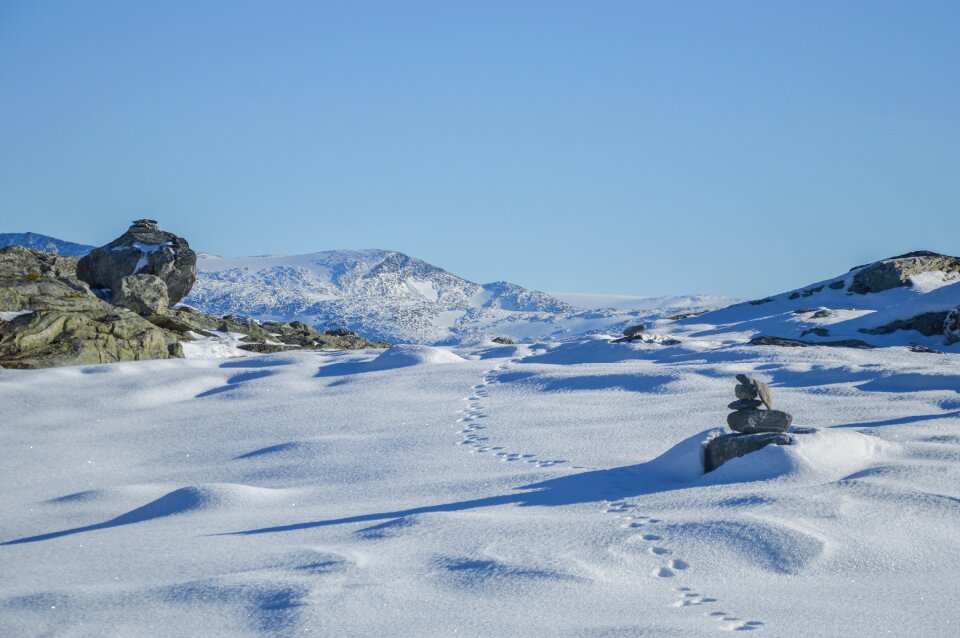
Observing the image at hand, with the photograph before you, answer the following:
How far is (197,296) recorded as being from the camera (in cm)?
17412

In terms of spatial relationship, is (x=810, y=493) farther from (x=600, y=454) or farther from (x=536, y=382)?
(x=536, y=382)

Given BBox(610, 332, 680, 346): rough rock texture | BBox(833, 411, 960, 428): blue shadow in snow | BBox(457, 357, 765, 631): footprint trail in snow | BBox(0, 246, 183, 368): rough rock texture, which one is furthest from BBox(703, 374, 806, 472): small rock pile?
BBox(0, 246, 183, 368): rough rock texture

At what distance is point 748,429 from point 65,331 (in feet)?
58.0

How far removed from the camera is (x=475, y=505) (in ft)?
31.9

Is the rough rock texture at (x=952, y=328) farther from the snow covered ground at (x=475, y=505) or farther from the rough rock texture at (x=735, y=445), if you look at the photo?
the rough rock texture at (x=735, y=445)

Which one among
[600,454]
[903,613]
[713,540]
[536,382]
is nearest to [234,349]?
[536,382]

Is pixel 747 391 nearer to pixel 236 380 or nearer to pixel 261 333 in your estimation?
pixel 236 380

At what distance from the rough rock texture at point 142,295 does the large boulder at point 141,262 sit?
158 centimetres

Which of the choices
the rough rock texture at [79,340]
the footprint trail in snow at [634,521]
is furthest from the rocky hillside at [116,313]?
the footprint trail in snow at [634,521]

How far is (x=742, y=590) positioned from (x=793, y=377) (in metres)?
12.4

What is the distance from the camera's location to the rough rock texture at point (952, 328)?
82.0 feet

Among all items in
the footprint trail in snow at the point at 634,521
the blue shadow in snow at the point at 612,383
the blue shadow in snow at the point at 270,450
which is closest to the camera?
the footprint trail in snow at the point at 634,521

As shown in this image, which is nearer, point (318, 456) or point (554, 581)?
point (554, 581)

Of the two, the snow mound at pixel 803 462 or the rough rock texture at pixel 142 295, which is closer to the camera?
the snow mound at pixel 803 462
